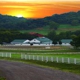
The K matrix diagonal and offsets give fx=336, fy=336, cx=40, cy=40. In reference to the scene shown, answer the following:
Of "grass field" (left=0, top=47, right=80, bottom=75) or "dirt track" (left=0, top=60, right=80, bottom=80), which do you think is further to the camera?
"grass field" (left=0, top=47, right=80, bottom=75)

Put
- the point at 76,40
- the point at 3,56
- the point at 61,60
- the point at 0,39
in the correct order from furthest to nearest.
Answer: the point at 0,39 < the point at 76,40 < the point at 3,56 < the point at 61,60

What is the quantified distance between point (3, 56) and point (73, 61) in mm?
24450

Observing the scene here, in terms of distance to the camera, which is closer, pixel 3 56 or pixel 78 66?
pixel 78 66

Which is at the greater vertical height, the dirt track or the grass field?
the dirt track

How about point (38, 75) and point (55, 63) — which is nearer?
point (38, 75)

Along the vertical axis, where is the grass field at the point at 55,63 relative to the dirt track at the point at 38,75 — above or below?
below

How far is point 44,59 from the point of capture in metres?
47.7

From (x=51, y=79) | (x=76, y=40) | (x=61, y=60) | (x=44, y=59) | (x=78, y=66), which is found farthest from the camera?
(x=76, y=40)

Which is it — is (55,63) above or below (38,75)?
below

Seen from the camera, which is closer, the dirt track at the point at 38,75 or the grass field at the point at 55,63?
the dirt track at the point at 38,75

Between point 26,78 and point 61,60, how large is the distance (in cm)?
1852

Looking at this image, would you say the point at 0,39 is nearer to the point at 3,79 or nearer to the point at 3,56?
the point at 3,56

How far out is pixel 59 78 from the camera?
25109 mm

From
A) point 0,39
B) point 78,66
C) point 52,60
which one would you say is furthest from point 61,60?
point 0,39
